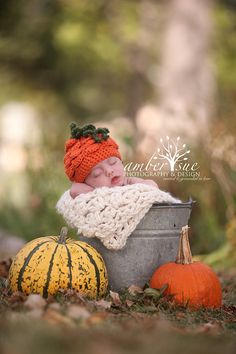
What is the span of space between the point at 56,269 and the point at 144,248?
24.4 inches

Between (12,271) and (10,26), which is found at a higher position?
(10,26)

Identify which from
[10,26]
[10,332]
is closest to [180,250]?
[10,332]

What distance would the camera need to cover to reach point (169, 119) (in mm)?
6910

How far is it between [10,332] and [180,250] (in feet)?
5.31

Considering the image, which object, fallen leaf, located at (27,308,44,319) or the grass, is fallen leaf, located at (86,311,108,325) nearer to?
the grass

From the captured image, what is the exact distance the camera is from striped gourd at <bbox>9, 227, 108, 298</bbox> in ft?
11.5

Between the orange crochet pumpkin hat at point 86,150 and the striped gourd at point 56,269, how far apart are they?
43 centimetres

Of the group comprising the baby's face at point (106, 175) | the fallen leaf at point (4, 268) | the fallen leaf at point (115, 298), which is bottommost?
the fallen leaf at point (115, 298)

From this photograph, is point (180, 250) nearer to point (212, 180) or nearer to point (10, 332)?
point (10, 332)

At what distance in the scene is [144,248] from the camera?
3902mm

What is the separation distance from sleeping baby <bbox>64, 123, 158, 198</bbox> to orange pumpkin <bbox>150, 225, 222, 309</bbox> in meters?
0.54

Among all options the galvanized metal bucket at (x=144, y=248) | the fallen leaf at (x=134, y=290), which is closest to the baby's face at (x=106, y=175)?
the galvanized metal bucket at (x=144, y=248)

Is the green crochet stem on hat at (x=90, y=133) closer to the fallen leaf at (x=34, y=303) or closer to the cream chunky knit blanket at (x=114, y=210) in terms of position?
the cream chunky knit blanket at (x=114, y=210)

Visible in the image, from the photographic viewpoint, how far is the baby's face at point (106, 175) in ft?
12.8
